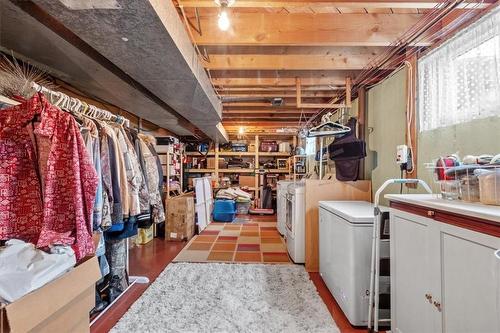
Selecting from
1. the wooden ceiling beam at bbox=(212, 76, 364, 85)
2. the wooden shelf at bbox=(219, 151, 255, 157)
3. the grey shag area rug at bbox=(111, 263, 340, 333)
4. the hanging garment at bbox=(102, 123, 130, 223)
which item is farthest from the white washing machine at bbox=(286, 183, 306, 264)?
the wooden shelf at bbox=(219, 151, 255, 157)

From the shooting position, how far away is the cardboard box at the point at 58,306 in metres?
1.06

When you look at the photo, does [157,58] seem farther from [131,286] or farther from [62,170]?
[131,286]

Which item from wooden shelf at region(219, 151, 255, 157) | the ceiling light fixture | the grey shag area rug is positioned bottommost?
the grey shag area rug

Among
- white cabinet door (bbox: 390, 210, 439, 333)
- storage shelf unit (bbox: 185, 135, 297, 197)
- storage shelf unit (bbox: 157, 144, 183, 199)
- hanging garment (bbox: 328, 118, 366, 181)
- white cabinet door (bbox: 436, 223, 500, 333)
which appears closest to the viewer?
white cabinet door (bbox: 436, 223, 500, 333)

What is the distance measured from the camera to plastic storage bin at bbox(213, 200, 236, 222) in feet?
19.9

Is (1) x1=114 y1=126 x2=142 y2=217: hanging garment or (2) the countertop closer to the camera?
(2) the countertop

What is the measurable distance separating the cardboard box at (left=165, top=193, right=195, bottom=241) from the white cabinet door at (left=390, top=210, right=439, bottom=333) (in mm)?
3401

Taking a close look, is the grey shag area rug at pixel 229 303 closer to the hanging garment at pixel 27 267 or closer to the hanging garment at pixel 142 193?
the hanging garment at pixel 142 193

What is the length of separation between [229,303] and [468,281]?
1797 mm

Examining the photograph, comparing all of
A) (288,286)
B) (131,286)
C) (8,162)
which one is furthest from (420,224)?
(131,286)

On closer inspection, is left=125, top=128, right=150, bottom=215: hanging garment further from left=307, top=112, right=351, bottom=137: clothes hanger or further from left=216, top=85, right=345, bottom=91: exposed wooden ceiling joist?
left=307, top=112, right=351, bottom=137: clothes hanger

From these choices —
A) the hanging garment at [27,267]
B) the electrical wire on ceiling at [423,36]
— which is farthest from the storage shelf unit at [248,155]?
the hanging garment at [27,267]

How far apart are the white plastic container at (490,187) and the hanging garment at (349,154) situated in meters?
1.68

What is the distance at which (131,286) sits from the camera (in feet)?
8.78
